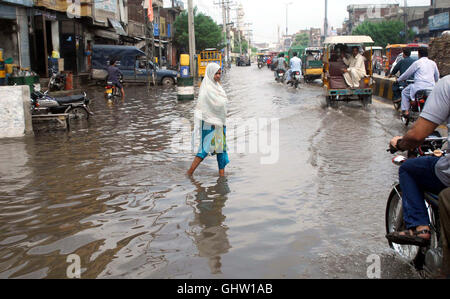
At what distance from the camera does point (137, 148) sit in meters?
9.46

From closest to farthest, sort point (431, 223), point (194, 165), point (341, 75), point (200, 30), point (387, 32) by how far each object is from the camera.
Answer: point (431, 223)
point (194, 165)
point (341, 75)
point (387, 32)
point (200, 30)

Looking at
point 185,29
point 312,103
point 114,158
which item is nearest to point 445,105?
point 114,158

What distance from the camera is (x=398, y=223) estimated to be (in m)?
3.79

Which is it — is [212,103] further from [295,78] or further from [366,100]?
[295,78]

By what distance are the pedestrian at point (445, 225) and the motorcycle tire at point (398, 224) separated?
46cm

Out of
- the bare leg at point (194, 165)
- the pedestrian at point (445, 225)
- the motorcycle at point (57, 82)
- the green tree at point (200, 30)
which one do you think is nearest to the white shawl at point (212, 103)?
the bare leg at point (194, 165)

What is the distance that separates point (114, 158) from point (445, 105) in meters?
6.34

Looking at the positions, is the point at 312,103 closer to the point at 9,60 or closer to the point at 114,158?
the point at 114,158

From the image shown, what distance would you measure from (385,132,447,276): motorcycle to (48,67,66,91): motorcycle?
71.3ft

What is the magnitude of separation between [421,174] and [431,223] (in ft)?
1.16

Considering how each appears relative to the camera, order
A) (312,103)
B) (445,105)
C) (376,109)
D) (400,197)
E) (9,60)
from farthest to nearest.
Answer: (9,60)
(312,103)
(376,109)
(400,197)
(445,105)

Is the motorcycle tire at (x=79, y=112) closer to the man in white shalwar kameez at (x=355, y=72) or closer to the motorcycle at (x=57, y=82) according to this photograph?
the man in white shalwar kameez at (x=355, y=72)

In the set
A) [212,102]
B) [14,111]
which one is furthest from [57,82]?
[212,102]

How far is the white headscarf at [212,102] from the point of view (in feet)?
22.5
